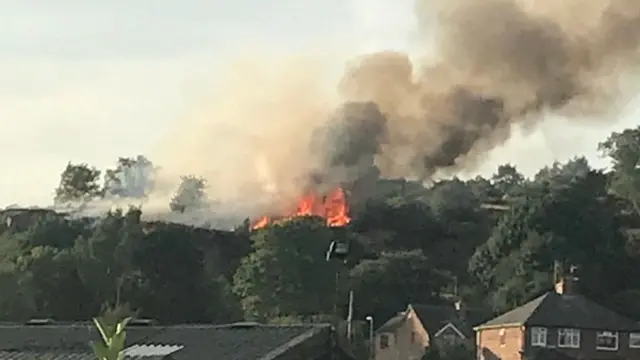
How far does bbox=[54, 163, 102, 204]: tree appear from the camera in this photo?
17600cm

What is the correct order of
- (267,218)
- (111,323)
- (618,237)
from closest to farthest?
1. (111,323)
2. (267,218)
3. (618,237)

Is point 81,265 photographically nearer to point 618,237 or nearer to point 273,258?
point 273,258

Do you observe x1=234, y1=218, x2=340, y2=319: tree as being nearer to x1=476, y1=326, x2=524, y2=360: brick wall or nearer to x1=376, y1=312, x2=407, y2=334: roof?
x1=376, y1=312, x2=407, y2=334: roof

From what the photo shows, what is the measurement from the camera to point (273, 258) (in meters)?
122

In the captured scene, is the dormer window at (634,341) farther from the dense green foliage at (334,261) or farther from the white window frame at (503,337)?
the dense green foliage at (334,261)

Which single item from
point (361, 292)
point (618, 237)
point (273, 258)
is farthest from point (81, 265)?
point (618, 237)

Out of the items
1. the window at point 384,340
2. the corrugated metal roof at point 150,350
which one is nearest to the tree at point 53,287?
the window at point 384,340

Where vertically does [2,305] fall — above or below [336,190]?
below

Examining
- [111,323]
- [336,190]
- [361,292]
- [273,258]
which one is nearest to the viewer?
[111,323]

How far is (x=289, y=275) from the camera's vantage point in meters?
121

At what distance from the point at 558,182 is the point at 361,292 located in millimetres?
26490

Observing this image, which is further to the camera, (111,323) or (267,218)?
(267,218)

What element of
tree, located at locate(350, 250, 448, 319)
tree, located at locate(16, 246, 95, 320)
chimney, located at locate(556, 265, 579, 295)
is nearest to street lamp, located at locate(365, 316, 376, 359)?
tree, located at locate(350, 250, 448, 319)

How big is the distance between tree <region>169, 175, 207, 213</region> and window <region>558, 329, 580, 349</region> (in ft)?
93.1
